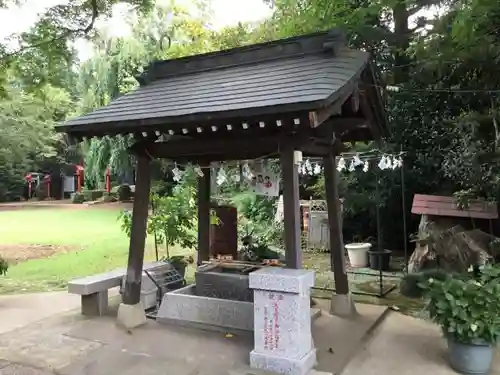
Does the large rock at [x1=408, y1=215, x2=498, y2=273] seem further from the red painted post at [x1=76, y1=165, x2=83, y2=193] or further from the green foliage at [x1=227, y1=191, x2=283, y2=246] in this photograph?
the red painted post at [x1=76, y1=165, x2=83, y2=193]

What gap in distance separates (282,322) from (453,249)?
14.8 ft

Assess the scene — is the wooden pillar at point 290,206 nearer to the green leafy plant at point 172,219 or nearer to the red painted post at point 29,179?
the green leafy plant at point 172,219

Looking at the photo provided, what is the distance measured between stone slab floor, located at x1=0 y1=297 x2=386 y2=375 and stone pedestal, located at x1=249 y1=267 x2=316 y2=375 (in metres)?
0.19

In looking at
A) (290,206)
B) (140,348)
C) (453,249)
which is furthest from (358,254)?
(140,348)

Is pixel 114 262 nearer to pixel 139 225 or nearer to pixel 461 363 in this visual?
pixel 139 225

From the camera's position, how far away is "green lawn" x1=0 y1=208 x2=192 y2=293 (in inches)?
331

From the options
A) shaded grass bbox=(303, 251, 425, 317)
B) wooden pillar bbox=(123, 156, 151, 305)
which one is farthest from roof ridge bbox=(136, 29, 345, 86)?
shaded grass bbox=(303, 251, 425, 317)

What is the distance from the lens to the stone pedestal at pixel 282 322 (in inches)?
153

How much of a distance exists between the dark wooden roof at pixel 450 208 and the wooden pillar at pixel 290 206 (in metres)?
4.73

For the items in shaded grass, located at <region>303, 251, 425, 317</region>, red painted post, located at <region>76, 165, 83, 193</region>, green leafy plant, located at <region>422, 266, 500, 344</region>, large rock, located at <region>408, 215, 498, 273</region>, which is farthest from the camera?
red painted post, located at <region>76, 165, 83, 193</region>

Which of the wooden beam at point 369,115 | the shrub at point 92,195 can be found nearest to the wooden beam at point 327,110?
the wooden beam at point 369,115

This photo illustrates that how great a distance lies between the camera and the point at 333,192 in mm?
5594

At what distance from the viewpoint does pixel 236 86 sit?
4.87 m

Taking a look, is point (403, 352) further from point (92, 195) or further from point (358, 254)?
point (92, 195)
